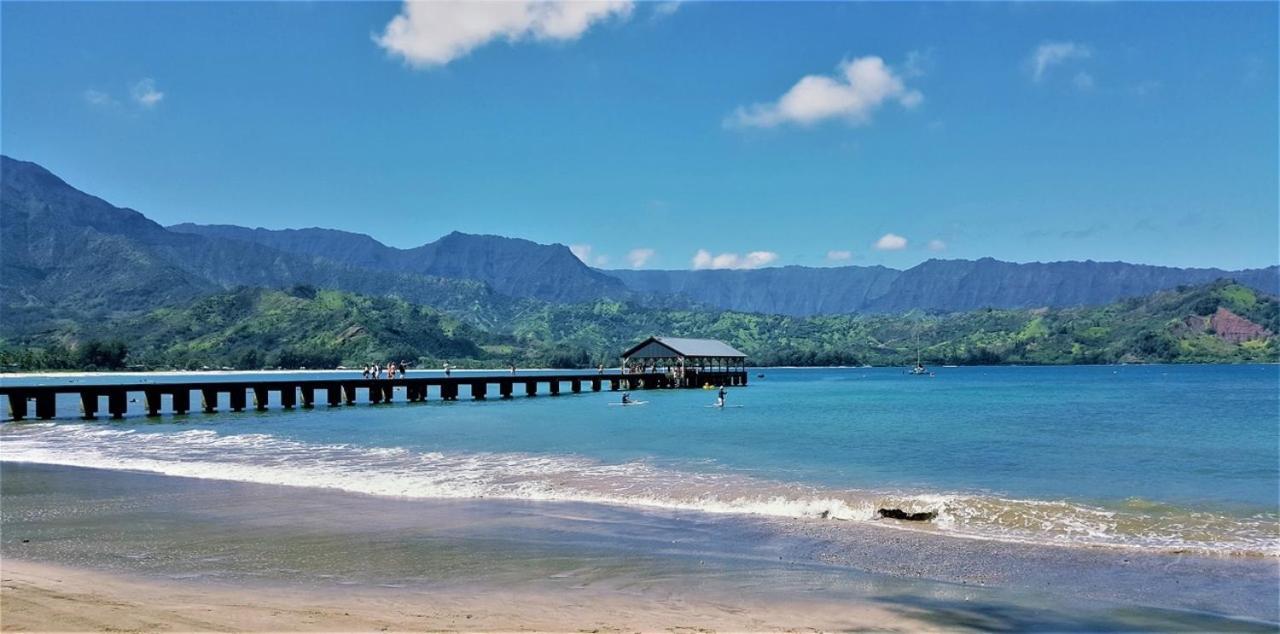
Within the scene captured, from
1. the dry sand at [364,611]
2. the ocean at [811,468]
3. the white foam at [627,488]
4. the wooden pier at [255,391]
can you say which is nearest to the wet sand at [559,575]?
the dry sand at [364,611]

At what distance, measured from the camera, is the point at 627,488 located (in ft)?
65.2

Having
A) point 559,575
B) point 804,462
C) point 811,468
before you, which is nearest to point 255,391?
point 804,462

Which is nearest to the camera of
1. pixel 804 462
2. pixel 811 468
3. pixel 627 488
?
pixel 627 488

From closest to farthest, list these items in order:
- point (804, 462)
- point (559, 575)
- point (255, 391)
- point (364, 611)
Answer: point (364, 611) < point (559, 575) < point (804, 462) < point (255, 391)

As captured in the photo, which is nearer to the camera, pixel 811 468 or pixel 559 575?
pixel 559 575

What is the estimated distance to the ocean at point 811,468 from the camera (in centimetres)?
1554

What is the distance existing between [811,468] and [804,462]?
1.47 meters

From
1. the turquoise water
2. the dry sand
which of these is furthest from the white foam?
the dry sand

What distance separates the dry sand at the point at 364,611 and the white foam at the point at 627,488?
22.1ft

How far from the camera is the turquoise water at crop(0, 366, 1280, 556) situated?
16.8 m

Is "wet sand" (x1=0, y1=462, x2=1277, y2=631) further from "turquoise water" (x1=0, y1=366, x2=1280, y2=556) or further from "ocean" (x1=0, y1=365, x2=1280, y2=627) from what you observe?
"turquoise water" (x1=0, y1=366, x2=1280, y2=556)

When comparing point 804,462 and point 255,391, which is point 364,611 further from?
point 255,391

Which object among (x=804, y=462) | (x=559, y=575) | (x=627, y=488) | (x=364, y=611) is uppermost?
(x=364, y=611)

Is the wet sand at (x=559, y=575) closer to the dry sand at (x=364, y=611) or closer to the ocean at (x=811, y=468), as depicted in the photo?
the dry sand at (x=364, y=611)
